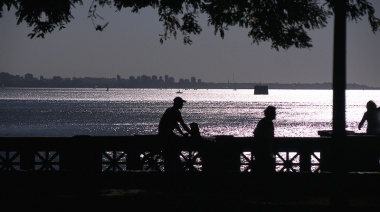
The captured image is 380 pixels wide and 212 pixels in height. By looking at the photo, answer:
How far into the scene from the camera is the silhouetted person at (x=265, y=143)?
13562mm

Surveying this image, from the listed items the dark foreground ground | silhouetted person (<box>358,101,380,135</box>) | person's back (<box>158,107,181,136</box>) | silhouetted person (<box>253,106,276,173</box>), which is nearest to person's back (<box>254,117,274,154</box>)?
silhouetted person (<box>253,106,276,173</box>)

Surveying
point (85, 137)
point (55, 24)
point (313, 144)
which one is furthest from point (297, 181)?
point (55, 24)

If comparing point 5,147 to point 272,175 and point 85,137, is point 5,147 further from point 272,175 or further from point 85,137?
point 272,175

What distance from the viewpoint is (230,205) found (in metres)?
11.7

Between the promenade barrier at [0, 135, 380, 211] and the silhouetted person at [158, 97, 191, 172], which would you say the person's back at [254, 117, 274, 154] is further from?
the silhouetted person at [158, 97, 191, 172]

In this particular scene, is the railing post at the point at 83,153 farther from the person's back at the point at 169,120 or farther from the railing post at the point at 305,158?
the railing post at the point at 305,158

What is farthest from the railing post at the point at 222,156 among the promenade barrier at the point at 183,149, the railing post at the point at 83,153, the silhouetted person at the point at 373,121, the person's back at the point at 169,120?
the silhouetted person at the point at 373,121

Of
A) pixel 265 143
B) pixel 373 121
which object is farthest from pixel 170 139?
pixel 373 121

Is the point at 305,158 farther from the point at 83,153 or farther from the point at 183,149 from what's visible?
the point at 83,153

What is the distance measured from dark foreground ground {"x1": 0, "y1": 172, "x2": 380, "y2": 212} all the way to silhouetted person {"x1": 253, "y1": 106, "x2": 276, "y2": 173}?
0.21 metres

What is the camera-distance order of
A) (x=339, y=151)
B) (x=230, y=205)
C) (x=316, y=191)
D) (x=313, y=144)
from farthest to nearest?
(x=313, y=144) → (x=316, y=191) → (x=230, y=205) → (x=339, y=151)

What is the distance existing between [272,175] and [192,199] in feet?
6.44

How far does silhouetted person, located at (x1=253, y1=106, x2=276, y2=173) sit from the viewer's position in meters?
13.6

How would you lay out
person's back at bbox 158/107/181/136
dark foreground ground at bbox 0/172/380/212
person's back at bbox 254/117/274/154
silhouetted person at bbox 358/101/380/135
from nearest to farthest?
1. dark foreground ground at bbox 0/172/380/212
2. person's back at bbox 254/117/274/154
3. person's back at bbox 158/107/181/136
4. silhouetted person at bbox 358/101/380/135
